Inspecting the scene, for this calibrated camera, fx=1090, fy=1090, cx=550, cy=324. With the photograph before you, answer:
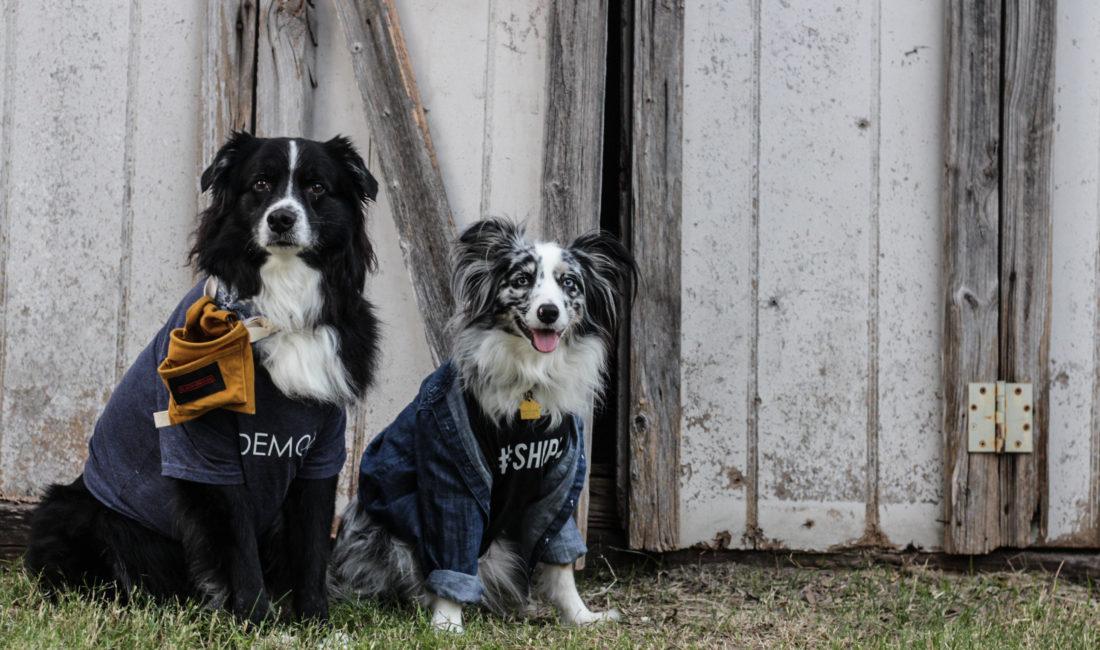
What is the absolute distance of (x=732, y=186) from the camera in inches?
167

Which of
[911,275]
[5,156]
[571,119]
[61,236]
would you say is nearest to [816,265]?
[911,275]

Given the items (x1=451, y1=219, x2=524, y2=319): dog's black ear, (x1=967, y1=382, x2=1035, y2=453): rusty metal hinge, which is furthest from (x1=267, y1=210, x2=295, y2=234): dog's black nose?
(x1=967, y1=382, x2=1035, y2=453): rusty metal hinge

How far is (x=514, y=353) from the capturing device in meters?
3.50

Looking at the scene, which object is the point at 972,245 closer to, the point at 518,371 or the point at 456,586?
the point at 518,371

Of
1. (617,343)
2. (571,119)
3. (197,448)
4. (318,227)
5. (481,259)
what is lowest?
(197,448)

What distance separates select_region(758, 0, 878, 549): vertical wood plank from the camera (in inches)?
166

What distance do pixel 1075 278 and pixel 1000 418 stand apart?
0.61 metres

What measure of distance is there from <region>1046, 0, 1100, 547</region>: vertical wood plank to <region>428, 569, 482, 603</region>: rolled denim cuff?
229cm

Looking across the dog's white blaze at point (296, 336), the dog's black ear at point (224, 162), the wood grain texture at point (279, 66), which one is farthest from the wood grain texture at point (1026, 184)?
the dog's black ear at point (224, 162)

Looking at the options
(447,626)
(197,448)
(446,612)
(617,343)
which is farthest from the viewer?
(617,343)

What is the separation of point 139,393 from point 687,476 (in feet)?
6.84

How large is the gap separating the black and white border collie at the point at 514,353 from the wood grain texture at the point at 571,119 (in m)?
0.44

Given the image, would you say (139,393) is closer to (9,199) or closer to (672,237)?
(9,199)

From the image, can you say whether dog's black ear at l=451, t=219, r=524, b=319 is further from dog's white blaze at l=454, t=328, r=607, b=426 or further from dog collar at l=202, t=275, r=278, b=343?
dog collar at l=202, t=275, r=278, b=343
